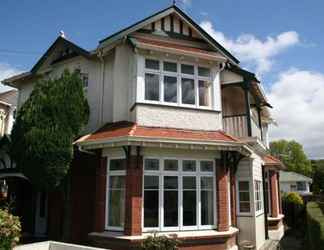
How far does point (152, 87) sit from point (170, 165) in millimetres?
2946

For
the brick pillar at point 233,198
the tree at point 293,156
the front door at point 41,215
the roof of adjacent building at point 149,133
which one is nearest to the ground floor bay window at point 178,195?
the roof of adjacent building at point 149,133

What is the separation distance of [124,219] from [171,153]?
104 inches

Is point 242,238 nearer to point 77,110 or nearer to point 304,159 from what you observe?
point 77,110

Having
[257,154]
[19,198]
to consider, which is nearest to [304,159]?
[257,154]

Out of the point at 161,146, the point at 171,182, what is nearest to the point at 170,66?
the point at 161,146

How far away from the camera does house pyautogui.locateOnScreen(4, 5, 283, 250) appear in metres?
10.9

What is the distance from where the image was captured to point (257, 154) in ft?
50.2

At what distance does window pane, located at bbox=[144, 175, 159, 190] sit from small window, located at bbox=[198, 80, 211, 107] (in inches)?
141

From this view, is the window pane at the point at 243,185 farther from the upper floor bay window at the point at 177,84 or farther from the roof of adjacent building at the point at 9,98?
the roof of adjacent building at the point at 9,98

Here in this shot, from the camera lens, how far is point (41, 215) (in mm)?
15320

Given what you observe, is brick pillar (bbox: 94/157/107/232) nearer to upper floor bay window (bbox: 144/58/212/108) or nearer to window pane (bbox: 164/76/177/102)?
upper floor bay window (bbox: 144/58/212/108)

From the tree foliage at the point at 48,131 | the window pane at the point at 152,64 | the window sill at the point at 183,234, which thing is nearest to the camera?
the window sill at the point at 183,234

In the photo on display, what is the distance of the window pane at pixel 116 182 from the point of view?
1123 centimetres

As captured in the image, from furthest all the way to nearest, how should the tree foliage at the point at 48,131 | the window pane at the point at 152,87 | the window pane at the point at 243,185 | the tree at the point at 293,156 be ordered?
the tree at the point at 293,156
the window pane at the point at 243,185
the window pane at the point at 152,87
the tree foliage at the point at 48,131
